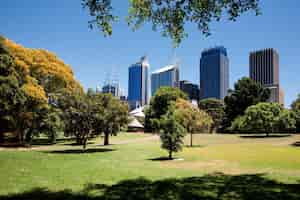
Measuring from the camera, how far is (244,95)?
60.3 meters

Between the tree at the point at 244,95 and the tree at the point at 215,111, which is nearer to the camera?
the tree at the point at 244,95

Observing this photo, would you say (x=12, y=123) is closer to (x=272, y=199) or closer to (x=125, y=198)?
(x=125, y=198)

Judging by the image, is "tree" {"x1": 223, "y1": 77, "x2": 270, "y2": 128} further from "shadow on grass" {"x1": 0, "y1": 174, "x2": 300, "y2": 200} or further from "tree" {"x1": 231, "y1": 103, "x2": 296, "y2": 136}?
"shadow on grass" {"x1": 0, "y1": 174, "x2": 300, "y2": 200}

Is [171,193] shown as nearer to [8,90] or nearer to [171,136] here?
[171,136]

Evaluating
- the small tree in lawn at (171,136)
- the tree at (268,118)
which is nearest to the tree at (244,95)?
the tree at (268,118)

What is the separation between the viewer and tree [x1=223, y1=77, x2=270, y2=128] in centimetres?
6012

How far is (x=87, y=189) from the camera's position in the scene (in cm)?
751

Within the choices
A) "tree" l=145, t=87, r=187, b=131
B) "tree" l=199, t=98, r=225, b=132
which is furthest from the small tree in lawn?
"tree" l=199, t=98, r=225, b=132

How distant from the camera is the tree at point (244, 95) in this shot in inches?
2367

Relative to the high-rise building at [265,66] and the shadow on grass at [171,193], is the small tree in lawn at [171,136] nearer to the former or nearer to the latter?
the shadow on grass at [171,193]

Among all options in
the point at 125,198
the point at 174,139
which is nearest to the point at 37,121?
the point at 174,139

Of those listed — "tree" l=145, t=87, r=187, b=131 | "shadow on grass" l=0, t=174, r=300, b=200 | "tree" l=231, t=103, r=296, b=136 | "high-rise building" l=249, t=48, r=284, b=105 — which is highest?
"high-rise building" l=249, t=48, r=284, b=105

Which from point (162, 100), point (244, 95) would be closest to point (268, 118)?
point (244, 95)

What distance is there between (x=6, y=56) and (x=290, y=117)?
1849 inches
